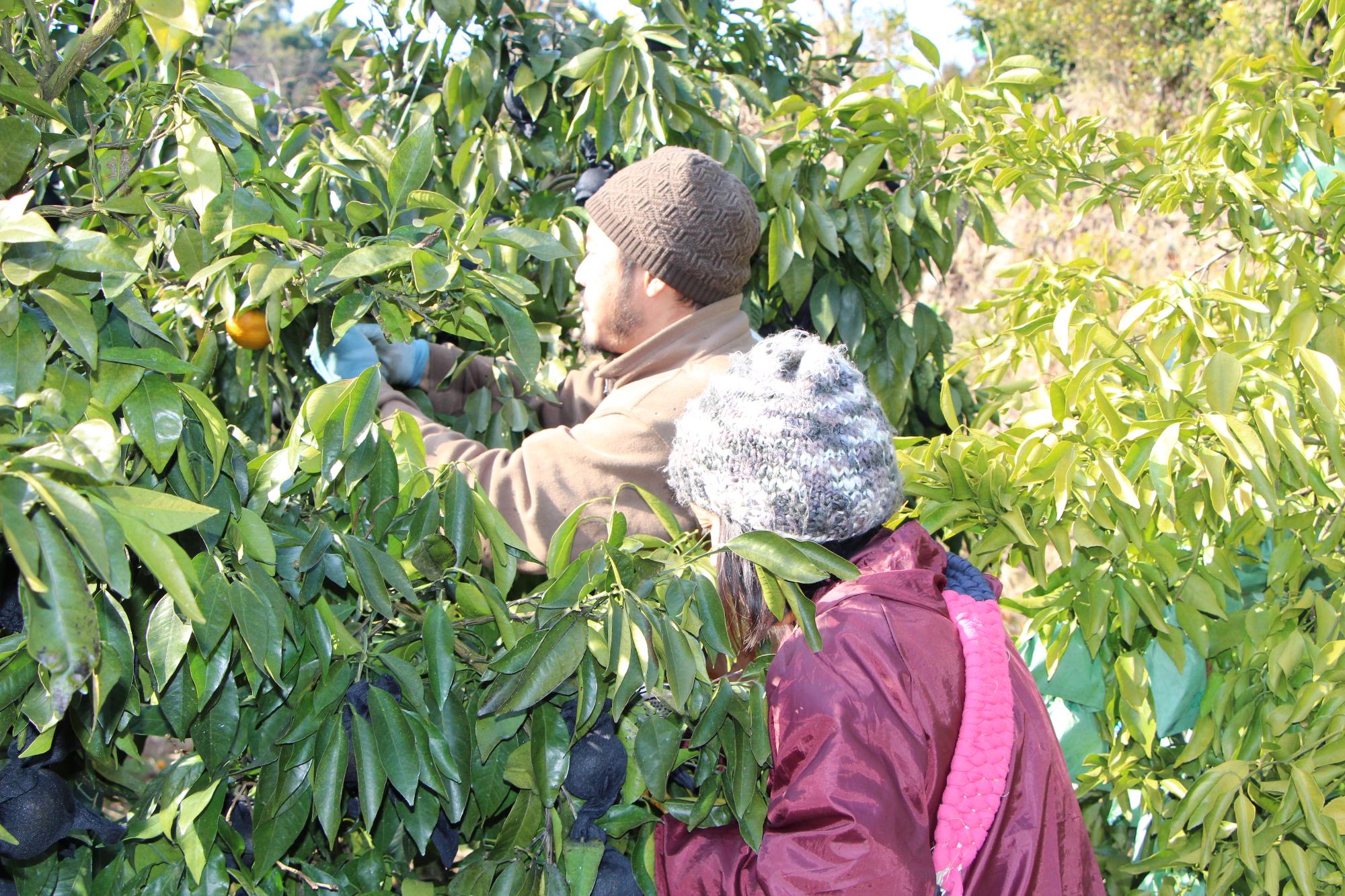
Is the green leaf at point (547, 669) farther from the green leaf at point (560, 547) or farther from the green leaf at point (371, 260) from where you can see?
the green leaf at point (371, 260)

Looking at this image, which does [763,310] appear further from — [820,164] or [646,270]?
[646,270]

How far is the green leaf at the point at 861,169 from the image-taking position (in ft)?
7.36

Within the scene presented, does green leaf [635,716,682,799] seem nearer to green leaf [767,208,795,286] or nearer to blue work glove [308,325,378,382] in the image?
blue work glove [308,325,378,382]

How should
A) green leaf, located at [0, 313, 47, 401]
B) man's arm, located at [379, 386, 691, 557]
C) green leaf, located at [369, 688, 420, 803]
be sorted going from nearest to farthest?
green leaf, located at [0, 313, 47, 401]
green leaf, located at [369, 688, 420, 803]
man's arm, located at [379, 386, 691, 557]

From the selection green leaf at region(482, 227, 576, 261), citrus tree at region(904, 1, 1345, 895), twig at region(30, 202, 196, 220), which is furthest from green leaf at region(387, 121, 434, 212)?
citrus tree at region(904, 1, 1345, 895)

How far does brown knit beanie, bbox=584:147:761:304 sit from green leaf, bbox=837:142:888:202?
13.6 inches

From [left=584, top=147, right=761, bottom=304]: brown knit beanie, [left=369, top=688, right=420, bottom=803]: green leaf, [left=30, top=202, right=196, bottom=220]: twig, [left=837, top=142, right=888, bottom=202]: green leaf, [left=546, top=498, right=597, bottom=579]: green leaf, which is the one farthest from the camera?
[left=837, top=142, right=888, bottom=202]: green leaf

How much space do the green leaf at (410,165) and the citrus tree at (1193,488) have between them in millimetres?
828

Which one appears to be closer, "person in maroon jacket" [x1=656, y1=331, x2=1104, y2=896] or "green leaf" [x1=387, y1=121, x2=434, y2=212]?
"person in maroon jacket" [x1=656, y1=331, x2=1104, y2=896]

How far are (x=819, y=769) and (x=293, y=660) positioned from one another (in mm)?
566

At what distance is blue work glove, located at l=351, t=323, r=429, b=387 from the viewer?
2.00 metres

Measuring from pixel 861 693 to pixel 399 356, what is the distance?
3.95 ft

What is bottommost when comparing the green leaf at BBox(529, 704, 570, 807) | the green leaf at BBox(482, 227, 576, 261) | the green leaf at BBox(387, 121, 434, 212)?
the green leaf at BBox(529, 704, 570, 807)

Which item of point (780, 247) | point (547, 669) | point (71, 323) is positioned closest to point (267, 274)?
point (71, 323)
